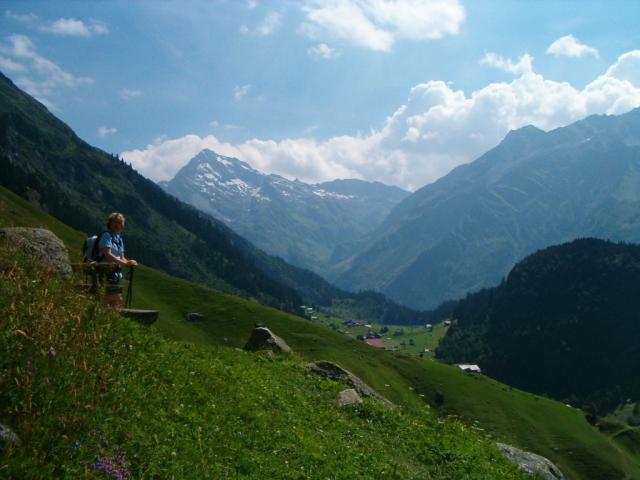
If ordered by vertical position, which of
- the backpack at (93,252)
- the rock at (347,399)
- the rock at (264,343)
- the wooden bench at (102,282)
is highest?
the backpack at (93,252)

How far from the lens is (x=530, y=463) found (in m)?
22.3

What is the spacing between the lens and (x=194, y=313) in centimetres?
13850

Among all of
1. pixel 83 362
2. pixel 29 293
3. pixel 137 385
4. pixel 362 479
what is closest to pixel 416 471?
pixel 362 479

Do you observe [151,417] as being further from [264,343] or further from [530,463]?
[264,343]

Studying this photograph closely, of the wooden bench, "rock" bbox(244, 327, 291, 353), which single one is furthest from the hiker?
"rock" bbox(244, 327, 291, 353)

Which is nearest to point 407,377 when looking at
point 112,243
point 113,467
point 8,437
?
point 112,243

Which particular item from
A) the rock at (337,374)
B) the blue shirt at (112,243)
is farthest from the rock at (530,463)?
the blue shirt at (112,243)

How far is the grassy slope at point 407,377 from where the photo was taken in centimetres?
13475

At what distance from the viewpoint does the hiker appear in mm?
18422

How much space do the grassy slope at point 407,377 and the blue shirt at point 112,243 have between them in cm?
10443

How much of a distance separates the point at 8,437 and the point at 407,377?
154532 mm

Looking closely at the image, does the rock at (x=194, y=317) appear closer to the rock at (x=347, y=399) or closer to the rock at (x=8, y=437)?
the rock at (x=347, y=399)

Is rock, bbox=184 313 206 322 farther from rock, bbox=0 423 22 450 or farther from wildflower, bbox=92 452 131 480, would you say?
rock, bbox=0 423 22 450

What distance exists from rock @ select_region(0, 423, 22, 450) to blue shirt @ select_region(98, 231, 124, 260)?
10.2 m
